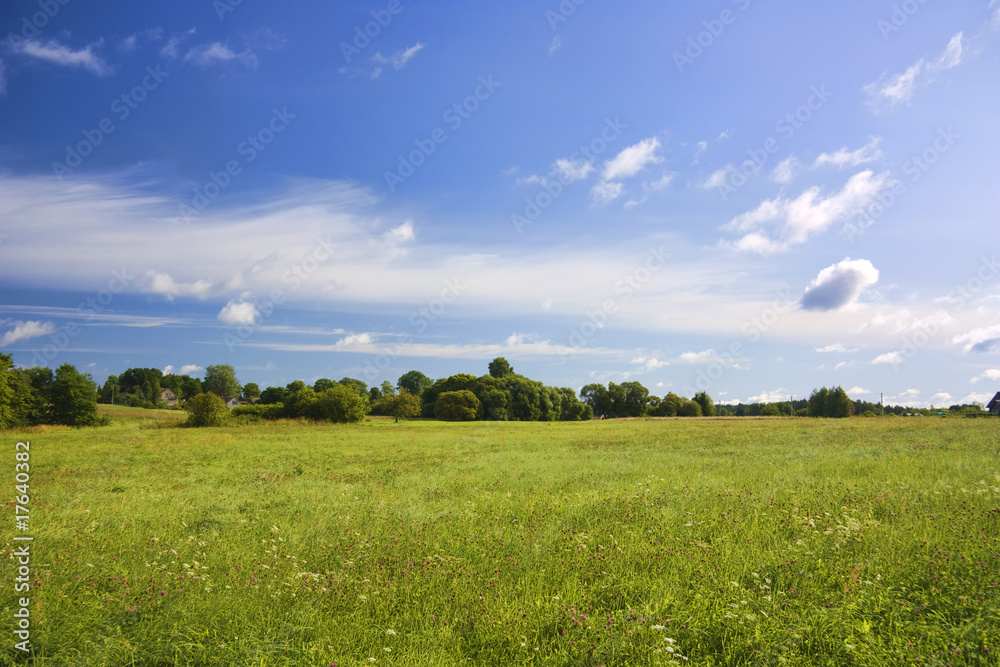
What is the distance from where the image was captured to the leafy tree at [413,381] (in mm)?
129750

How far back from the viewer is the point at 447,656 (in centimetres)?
550

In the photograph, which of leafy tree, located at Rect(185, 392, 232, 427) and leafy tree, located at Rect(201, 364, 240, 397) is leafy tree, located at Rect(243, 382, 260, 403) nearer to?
leafy tree, located at Rect(201, 364, 240, 397)

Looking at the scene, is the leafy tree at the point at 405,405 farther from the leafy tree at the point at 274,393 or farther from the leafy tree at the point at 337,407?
the leafy tree at the point at 274,393

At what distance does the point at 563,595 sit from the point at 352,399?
65172 mm

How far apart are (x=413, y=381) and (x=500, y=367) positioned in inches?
1133

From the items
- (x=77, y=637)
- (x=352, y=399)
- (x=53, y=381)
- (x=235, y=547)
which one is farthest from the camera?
(x=352, y=399)

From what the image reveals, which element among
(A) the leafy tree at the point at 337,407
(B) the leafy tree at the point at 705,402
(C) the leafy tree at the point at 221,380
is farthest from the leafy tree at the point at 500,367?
(C) the leafy tree at the point at 221,380

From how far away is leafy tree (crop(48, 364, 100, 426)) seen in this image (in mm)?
52500

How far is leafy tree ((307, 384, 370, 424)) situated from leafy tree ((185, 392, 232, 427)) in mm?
13152

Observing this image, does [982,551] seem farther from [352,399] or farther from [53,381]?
[53,381]

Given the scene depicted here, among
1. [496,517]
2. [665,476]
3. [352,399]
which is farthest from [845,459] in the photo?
[352,399]

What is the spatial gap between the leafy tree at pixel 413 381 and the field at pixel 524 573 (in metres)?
115

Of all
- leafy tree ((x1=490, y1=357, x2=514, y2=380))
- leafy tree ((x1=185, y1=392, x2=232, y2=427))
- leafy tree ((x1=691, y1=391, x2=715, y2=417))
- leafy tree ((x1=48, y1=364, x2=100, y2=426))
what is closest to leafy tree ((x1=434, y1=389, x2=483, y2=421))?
leafy tree ((x1=490, y1=357, x2=514, y2=380))

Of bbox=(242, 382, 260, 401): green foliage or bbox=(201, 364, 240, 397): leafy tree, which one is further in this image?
bbox=(242, 382, 260, 401): green foliage
